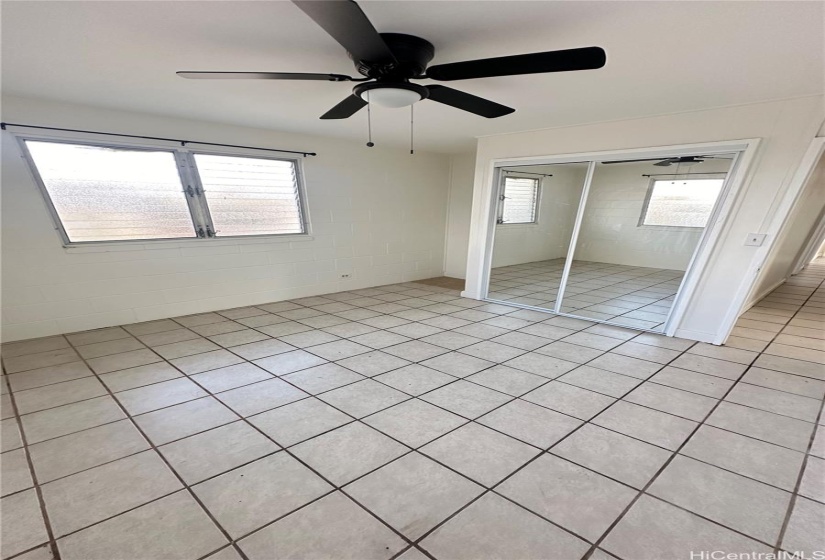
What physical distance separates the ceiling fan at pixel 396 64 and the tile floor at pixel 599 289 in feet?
9.62

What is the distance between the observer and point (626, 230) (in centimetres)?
486

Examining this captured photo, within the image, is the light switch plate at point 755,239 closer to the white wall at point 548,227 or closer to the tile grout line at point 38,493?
the white wall at point 548,227

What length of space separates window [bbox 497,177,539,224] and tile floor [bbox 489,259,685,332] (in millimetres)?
807

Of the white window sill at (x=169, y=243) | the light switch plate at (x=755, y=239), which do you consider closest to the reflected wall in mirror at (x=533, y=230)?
the light switch plate at (x=755, y=239)

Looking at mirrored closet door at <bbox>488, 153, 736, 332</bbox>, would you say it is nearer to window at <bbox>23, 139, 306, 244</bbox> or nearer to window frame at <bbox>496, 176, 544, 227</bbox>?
window frame at <bbox>496, 176, 544, 227</bbox>

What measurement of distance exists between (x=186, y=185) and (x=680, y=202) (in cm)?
564

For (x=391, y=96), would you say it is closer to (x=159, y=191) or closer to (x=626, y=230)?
(x=159, y=191)

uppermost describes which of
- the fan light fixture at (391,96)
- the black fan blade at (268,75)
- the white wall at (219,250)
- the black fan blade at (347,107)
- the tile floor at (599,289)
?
the black fan blade at (268,75)

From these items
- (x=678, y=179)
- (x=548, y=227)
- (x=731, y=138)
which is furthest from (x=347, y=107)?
(x=548, y=227)

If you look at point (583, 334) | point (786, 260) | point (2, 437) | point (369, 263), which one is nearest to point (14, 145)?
point (2, 437)

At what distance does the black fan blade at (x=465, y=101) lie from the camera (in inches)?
69.0

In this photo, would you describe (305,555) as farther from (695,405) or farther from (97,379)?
(695,405)

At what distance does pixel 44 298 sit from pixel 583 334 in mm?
5205

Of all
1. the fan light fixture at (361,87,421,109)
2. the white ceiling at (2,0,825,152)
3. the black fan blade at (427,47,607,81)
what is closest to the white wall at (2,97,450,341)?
the white ceiling at (2,0,825,152)
